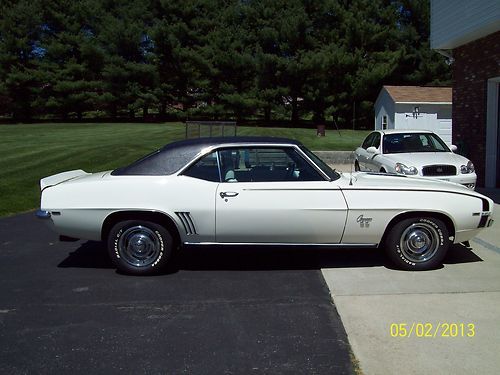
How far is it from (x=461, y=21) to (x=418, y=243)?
25.4ft

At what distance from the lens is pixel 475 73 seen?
11.9 m

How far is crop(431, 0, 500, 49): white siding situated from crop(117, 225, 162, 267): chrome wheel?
26.2 ft

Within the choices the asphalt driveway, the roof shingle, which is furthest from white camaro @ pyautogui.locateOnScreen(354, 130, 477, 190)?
the roof shingle

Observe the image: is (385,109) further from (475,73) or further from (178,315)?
(178,315)

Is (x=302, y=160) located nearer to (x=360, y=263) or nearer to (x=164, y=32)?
(x=360, y=263)

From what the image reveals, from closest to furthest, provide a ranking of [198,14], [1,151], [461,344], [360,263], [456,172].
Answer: [461,344] → [360,263] → [456,172] → [1,151] → [198,14]

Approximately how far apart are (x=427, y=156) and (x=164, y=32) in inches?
1638

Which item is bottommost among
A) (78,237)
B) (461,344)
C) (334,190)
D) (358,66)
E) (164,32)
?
(461,344)

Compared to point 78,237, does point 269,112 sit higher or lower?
higher

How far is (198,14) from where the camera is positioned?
161ft

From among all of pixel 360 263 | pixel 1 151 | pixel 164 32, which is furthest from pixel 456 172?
pixel 164 32

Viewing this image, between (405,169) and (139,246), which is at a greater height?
(405,169)

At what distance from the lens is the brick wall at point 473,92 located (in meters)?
11.2
